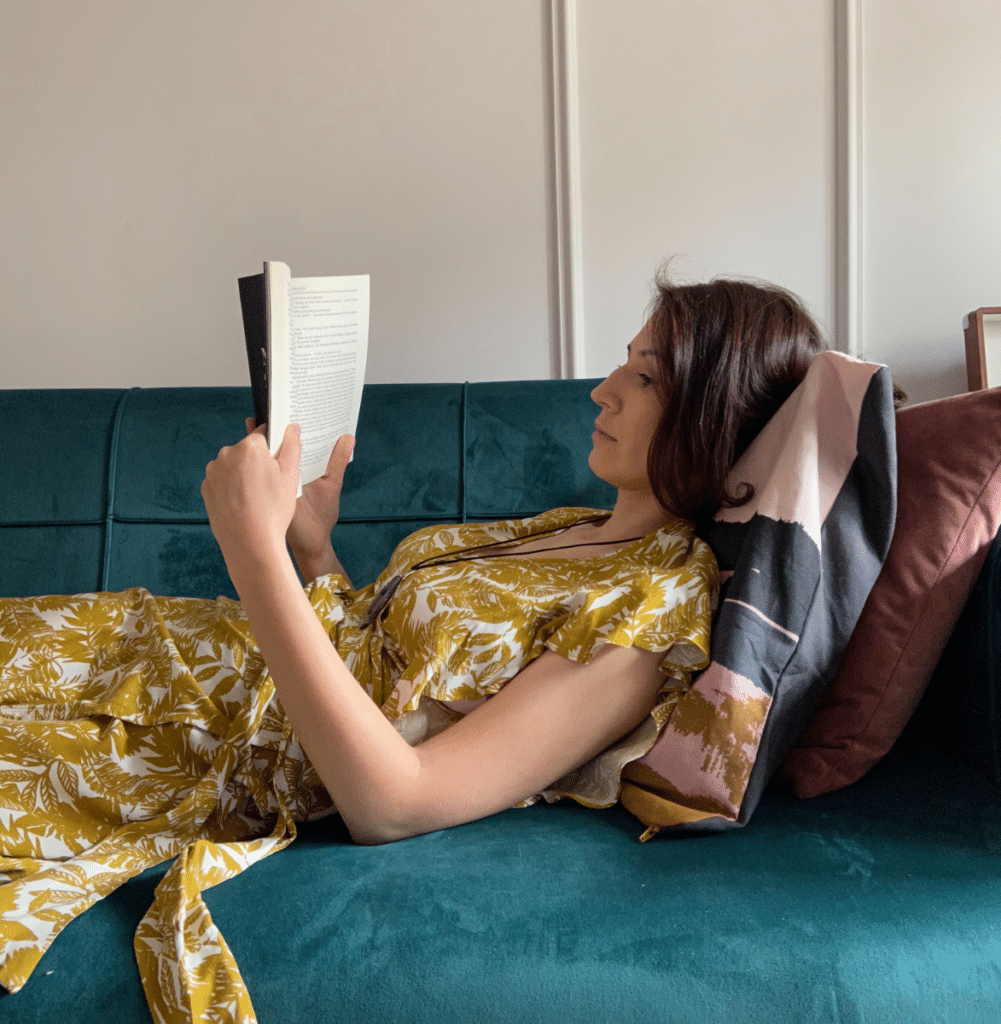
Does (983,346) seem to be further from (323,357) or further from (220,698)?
(220,698)

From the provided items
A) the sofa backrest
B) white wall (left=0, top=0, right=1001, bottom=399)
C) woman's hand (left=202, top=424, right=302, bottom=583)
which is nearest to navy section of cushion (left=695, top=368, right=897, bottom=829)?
woman's hand (left=202, top=424, right=302, bottom=583)

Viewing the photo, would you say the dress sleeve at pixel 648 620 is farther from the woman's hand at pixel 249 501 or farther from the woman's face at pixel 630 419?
the woman's hand at pixel 249 501

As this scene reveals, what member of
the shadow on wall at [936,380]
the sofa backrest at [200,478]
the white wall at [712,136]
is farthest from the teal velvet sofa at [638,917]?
the white wall at [712,136]

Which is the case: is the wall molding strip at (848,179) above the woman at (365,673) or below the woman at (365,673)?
above

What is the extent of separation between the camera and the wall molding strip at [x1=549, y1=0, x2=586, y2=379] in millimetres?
1977

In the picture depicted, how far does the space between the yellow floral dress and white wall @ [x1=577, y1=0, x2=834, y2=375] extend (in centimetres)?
113

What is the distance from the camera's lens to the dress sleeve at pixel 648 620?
35.3 inches

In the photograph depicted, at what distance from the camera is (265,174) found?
2068 millimetres

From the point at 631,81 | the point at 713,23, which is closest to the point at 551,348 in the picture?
the point at 631,81

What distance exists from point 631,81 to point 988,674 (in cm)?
160

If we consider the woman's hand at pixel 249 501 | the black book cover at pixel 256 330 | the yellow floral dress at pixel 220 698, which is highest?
the black book cover at pixel 256 330

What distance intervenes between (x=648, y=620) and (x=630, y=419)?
33cm

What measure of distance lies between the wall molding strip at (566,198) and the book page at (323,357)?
98cm

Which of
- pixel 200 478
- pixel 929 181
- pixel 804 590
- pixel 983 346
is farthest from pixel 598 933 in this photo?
pixel 929 181
